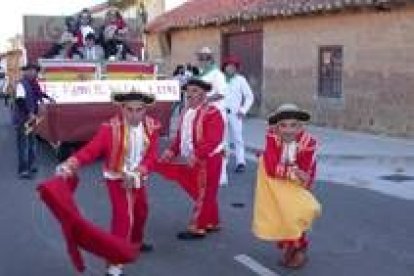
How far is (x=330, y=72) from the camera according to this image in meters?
20.7

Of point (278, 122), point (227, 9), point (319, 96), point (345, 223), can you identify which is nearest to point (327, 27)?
point (319, 96)

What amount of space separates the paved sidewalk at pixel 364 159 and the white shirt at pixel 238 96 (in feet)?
5.02

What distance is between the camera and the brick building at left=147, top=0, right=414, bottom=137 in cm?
1794

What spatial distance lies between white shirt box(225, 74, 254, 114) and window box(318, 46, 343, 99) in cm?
700

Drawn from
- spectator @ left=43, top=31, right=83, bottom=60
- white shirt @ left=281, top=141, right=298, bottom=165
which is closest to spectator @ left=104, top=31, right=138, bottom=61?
spectator @ left=43, top=31, right=83, bottom=60

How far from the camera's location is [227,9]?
86.0 ft

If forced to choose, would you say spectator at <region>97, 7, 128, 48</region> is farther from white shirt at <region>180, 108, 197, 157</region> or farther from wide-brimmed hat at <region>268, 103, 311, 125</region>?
wide-brimmed hat at <region>268, 103, 311, 125</region>

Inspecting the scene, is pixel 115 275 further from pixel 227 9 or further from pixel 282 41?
pixel 227 9

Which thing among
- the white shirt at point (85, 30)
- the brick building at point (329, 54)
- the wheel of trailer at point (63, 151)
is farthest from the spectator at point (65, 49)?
the brick building at point (329, 54)

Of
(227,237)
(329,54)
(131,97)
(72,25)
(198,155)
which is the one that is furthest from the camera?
(329,54)

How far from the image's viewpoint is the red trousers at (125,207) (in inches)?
279

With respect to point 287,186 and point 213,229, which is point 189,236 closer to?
point 213,229

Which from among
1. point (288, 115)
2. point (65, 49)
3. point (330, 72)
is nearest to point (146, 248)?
point (288, 115)

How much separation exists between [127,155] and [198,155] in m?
1.46
